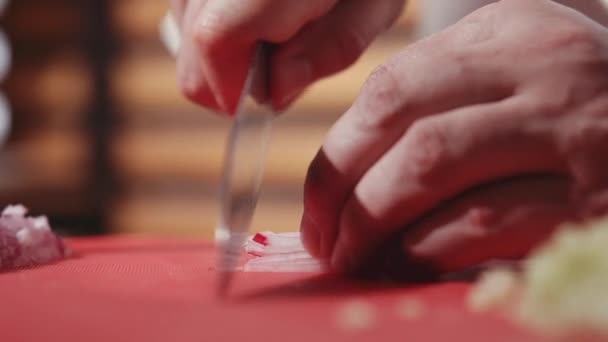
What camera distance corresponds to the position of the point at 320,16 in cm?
80

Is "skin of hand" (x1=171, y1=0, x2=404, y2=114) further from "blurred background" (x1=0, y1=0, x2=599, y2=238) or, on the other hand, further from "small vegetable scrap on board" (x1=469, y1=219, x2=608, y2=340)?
"blurred background" (x1=0, y1=0, x2=599, y2=238)

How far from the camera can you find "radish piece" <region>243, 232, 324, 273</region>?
2.01 feet

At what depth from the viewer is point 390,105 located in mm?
526

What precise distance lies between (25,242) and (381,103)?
37cm

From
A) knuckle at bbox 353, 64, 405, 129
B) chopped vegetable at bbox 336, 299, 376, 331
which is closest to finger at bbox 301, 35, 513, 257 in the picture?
knuckle at bbox 353, 64, 405, 129

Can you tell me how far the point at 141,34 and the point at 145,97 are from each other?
0.21 m

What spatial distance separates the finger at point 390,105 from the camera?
520 mm

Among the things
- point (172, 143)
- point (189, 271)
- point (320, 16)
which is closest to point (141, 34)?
point (172, 143)

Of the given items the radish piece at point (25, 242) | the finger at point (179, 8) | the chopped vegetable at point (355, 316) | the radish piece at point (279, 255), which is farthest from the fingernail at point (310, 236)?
the finger at point (179, 8)

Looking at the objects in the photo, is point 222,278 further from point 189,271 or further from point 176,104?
point 176,104

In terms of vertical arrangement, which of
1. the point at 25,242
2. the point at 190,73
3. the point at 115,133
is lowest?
the point at 115,133

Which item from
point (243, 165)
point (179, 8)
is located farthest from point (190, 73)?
point (243, 165)

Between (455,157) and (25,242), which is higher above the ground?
(455,157)

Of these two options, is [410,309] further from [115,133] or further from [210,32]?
[115,133]
